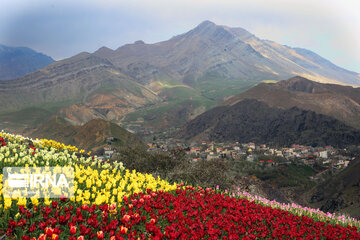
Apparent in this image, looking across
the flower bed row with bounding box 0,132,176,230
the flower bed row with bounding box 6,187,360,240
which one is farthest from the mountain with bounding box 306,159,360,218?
the flower bed row with bounding box 0,132,176,230

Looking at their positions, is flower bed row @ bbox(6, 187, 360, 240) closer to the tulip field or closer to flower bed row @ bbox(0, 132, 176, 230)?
the tulip field

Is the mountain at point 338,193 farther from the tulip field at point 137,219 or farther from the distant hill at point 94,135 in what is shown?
the distant hill at point 94,135

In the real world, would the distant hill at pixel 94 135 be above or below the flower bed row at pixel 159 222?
below

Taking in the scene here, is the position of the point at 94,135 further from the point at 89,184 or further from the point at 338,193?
the point at 89,184

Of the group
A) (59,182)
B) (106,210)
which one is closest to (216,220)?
(106,210)

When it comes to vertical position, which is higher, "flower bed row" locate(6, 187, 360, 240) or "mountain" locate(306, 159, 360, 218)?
"flower bed row" locate(6, 187, 360, 240)

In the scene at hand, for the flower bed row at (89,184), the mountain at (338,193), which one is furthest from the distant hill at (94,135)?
the flower bed row at (89,184)
